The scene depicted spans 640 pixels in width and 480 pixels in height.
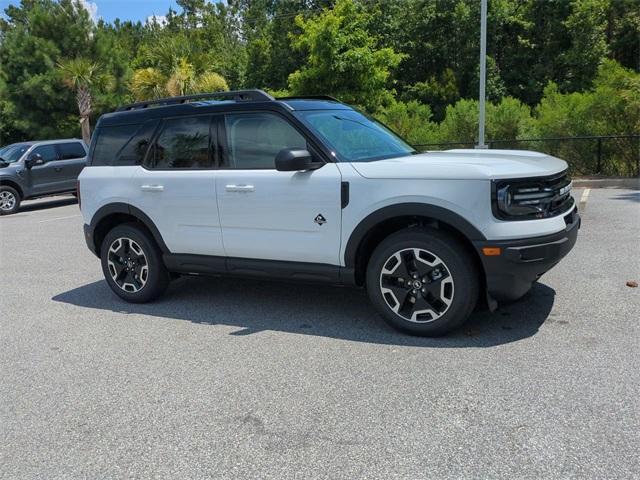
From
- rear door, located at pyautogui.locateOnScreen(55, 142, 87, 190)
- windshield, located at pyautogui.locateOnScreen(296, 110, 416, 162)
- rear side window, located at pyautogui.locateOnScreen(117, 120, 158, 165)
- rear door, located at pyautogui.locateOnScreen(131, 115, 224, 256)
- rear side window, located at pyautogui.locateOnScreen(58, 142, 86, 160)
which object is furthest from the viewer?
rear side window, located at pyautogui.locateOnScreen(58, 142, 86, 160)

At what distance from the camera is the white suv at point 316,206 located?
4.28 m

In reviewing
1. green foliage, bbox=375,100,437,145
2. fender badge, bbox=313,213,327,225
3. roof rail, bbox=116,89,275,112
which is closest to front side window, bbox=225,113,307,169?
roof rail, bbox=116,89,275,112

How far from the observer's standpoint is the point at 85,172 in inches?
243

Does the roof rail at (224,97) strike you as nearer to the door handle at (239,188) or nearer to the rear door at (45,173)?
the door handle at (239,188)

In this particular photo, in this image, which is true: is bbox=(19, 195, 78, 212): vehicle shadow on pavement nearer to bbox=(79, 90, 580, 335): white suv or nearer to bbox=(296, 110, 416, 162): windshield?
bbox=(79, 90, 580, 335): white suv

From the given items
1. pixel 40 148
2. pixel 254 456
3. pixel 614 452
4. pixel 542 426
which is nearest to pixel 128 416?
pixel 254 456

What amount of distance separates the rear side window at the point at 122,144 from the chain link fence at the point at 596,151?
927 centimetres

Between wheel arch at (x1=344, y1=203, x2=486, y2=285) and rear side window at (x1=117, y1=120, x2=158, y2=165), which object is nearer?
wheel arch at (x1=344, y1=203, x2=486, y2=285)

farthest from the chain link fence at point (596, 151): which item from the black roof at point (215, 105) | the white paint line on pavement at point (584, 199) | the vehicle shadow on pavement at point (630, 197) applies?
the black roof at point (215, 105)

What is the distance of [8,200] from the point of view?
51.2 ft

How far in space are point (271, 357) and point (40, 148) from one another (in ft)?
46.7

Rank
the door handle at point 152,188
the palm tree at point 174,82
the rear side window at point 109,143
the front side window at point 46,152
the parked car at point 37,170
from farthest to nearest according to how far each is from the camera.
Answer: the palm tree at point 174,82
the front side window at point 46,152
the parked car at point 37,170
the rear side window at point 109,143
the door handle at point 152,188

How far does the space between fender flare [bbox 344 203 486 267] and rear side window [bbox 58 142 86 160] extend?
14.1 m

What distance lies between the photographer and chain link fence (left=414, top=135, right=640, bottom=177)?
13821mm
